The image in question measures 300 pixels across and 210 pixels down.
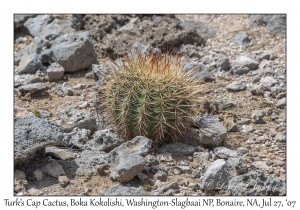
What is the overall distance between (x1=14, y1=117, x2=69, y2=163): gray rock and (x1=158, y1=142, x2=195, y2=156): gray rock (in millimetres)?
1230

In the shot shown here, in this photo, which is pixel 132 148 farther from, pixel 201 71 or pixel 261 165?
pixel 201 71

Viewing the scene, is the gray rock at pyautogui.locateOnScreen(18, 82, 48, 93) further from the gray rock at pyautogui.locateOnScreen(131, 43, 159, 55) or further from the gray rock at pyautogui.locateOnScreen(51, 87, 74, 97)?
the gray rock at pyautogui.locateOnScreen(131, 43, 159, 55)

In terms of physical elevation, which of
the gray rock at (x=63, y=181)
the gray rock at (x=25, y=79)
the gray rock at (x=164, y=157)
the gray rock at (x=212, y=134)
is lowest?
the gray rock at (x=63, y=181)

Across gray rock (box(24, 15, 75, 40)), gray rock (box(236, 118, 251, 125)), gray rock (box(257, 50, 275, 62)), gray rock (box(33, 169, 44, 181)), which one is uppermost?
gray rock (box(24, 15, 75, 40))

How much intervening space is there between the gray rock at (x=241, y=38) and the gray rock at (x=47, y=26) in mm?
2978

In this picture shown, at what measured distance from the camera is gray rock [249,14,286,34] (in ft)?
30.2

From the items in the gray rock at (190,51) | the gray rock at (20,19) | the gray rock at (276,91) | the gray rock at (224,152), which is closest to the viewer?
the gray rock at (224,152)

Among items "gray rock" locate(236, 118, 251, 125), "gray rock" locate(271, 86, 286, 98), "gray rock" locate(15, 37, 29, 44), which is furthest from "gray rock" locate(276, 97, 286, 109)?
"gray rock" locate(15, 37, 29, 44)

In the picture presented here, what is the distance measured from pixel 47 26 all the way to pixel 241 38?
141 inches

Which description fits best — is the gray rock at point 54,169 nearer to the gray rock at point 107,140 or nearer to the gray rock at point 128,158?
the gray rock at point 128,158

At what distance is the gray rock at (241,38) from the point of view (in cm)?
906

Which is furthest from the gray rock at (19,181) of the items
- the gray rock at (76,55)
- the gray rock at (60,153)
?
the gray rock at (76,55)

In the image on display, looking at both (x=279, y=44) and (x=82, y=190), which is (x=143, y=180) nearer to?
(x=82, y=190)

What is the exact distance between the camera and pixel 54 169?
562 cm
